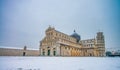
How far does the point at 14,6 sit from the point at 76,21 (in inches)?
76.5

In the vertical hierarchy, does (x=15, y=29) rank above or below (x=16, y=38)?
above

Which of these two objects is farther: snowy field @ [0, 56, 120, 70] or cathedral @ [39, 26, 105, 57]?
cathedral @ [39, 26, 105, 57]

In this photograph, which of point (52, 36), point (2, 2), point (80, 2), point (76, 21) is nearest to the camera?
point (2, 2)

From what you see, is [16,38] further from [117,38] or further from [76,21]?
[117,38]

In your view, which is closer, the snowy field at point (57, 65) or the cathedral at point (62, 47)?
the snowy field at point (57, 65)

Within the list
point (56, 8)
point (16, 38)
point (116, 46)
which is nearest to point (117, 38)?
point (116, 46)

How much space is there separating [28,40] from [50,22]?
36.3 inches

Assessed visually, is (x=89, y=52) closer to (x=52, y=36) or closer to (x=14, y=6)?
(x=52, y=36)

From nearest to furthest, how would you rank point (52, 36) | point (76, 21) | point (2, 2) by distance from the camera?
point (2, 2), point (76, 21), point (52, 36)

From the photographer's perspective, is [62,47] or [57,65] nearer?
[57,65]

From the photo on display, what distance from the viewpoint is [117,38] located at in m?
3.55

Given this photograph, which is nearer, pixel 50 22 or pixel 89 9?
pixel 89 9

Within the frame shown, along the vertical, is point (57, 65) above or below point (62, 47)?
below

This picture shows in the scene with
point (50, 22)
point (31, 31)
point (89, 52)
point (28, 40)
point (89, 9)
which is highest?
point (89, 9)
